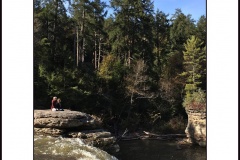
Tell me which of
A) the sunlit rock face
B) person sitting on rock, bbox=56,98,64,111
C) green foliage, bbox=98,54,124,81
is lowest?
the sunlit rock face

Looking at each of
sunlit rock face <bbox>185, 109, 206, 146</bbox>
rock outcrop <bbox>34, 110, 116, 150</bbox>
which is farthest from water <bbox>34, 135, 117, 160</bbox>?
sunlit rock face <bbox>185, 109, 206, 146</bbox>

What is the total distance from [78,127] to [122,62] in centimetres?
167

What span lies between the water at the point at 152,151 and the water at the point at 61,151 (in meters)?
2.20

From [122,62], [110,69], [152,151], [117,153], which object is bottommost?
[152,151]

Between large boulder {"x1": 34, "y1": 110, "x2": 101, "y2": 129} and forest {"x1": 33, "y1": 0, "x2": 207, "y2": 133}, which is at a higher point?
forest {"x1": 33, "y1": 0, "x2": 207, "y2": 133}

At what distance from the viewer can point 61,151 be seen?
4332mm

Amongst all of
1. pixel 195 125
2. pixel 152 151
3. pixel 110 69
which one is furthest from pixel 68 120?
pixel 195 125

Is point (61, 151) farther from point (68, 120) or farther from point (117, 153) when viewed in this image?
point (117, 153)

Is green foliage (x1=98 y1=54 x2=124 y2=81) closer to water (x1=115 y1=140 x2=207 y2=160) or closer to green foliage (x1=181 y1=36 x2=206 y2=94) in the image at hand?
green foliage (x1=181 y1=36 x2=206 y2=94)

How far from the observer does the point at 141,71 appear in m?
6.80

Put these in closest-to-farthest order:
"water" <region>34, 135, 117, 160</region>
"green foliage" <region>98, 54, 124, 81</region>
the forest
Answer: "water" <region>34, 135, 117, 160</region>, the forest, "green foliage" <region>98, 54, 124, 81</region>

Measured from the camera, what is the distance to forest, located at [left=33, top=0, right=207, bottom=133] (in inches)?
198

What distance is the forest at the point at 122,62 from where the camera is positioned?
5031 mm
